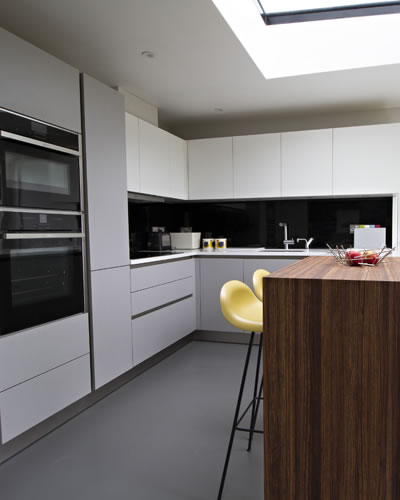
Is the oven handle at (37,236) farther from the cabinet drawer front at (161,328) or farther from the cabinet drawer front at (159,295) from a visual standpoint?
the cabinet drawer front at (161,328)

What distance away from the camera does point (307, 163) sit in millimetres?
4402

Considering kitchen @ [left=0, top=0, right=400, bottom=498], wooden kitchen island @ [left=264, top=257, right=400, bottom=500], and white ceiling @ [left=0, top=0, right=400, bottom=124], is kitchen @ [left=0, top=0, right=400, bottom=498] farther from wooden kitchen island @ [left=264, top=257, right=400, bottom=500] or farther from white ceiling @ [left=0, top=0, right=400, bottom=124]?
wooden kitchen island @ [left=264, top=257, right=400, bottom=500]

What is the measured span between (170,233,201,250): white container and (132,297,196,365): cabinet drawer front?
2.61ft

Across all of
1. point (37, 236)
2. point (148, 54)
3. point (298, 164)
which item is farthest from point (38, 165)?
point (298, 164)

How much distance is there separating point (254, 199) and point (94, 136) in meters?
2.45

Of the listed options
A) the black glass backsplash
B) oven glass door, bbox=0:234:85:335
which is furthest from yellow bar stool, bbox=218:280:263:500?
the black glass backsplash

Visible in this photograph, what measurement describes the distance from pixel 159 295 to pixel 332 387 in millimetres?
2423

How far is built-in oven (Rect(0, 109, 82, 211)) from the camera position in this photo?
2.13 meters

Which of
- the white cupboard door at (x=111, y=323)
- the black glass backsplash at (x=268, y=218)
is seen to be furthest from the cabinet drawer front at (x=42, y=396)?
the black glass backsplash at (x=268, y=218)

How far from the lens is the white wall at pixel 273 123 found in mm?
4551

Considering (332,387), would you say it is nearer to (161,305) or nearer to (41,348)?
(41,348)

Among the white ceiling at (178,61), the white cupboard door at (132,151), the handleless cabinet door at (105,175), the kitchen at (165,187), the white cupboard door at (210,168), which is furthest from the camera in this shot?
the white cupboard door at (210,168)

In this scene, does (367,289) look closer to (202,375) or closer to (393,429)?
(393,429)

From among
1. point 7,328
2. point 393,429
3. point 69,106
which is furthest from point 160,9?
point 393,429
